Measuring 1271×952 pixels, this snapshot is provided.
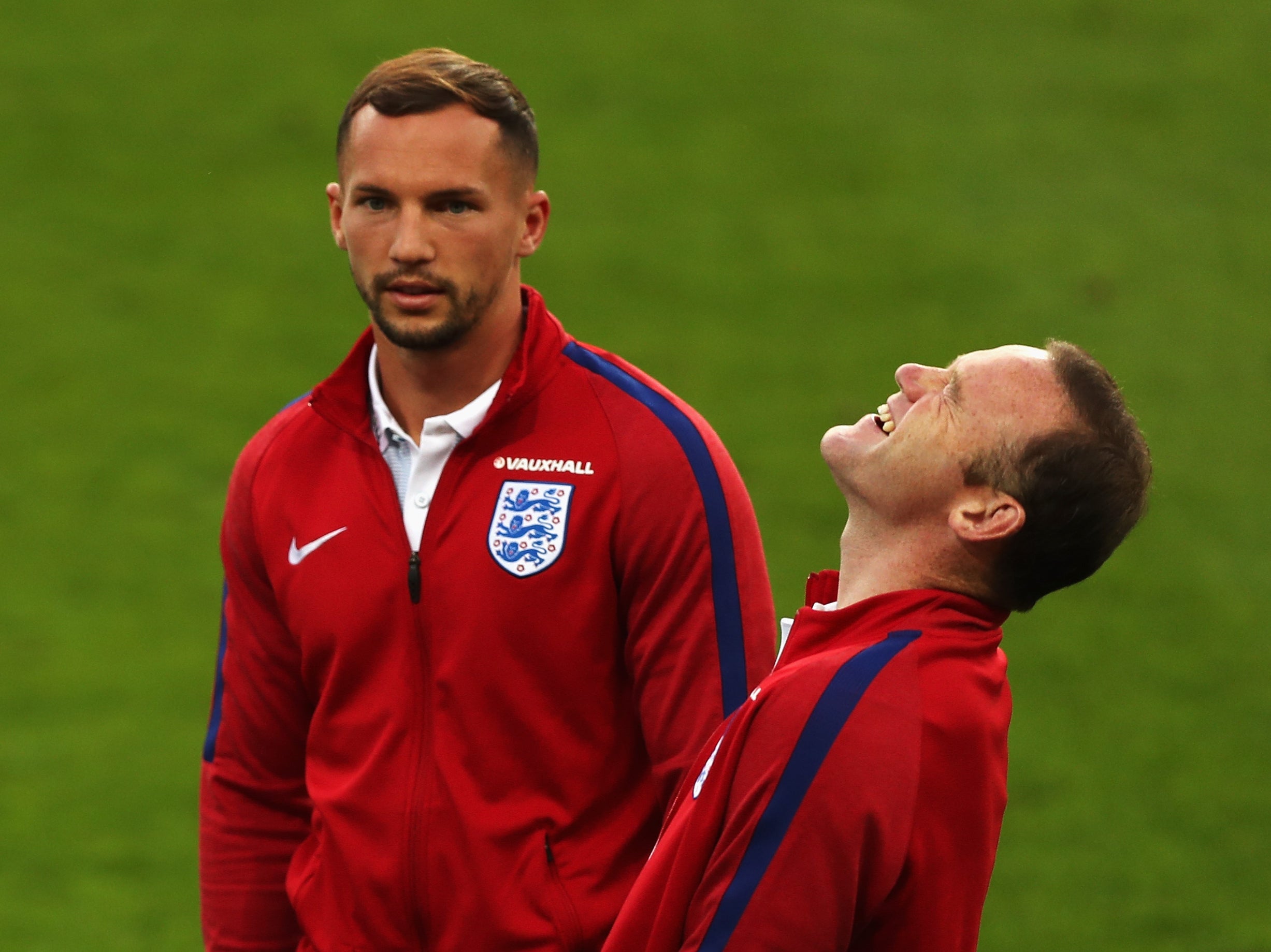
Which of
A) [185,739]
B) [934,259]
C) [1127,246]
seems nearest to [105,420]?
[185,739]

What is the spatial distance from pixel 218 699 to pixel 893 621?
151cm

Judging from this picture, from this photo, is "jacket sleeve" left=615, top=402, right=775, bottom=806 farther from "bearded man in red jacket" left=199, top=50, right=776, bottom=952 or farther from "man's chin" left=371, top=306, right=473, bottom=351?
"man's chin" left=371, top=306, right=473, bottom=351

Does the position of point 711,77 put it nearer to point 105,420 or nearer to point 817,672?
point 105,420

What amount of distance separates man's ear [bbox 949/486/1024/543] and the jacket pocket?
0.96m

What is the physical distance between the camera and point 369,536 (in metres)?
2.99

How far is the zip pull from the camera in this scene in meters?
2.92

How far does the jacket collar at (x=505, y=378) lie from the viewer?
3.00 m

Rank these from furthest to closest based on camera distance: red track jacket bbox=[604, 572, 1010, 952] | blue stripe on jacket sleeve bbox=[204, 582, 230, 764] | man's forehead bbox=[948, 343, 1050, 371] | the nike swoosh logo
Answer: blue stripe on jacket sleeve bbox=[204, 582, 230, 764] → the nike swoosh logo → man's forehead bbox=[948, 343, 1050, 371] → red track jacket bbox=[604, 572, 1010, 952]

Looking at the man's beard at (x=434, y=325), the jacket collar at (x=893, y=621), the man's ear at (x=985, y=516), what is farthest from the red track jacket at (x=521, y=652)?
the man's ear at (x=985, y=516)

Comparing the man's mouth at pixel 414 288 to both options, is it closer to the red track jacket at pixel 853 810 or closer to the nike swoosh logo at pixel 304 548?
the nike swoosh logo at pixel 304 548

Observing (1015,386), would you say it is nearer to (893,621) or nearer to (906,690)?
(893,621)

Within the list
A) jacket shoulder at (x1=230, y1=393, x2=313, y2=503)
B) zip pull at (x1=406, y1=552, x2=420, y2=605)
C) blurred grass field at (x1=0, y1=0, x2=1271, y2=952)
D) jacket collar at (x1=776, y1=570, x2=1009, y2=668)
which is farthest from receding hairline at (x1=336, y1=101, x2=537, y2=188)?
blurred grass field at (x1=0, y1=0, x2=1271, y2=952)

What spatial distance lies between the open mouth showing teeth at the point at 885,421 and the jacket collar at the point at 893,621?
0.96ft

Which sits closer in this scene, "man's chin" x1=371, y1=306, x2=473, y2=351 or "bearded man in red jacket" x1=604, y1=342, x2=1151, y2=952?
"bearded man in red jacket" x1=604, y1=342, x2=1151, y2=952
